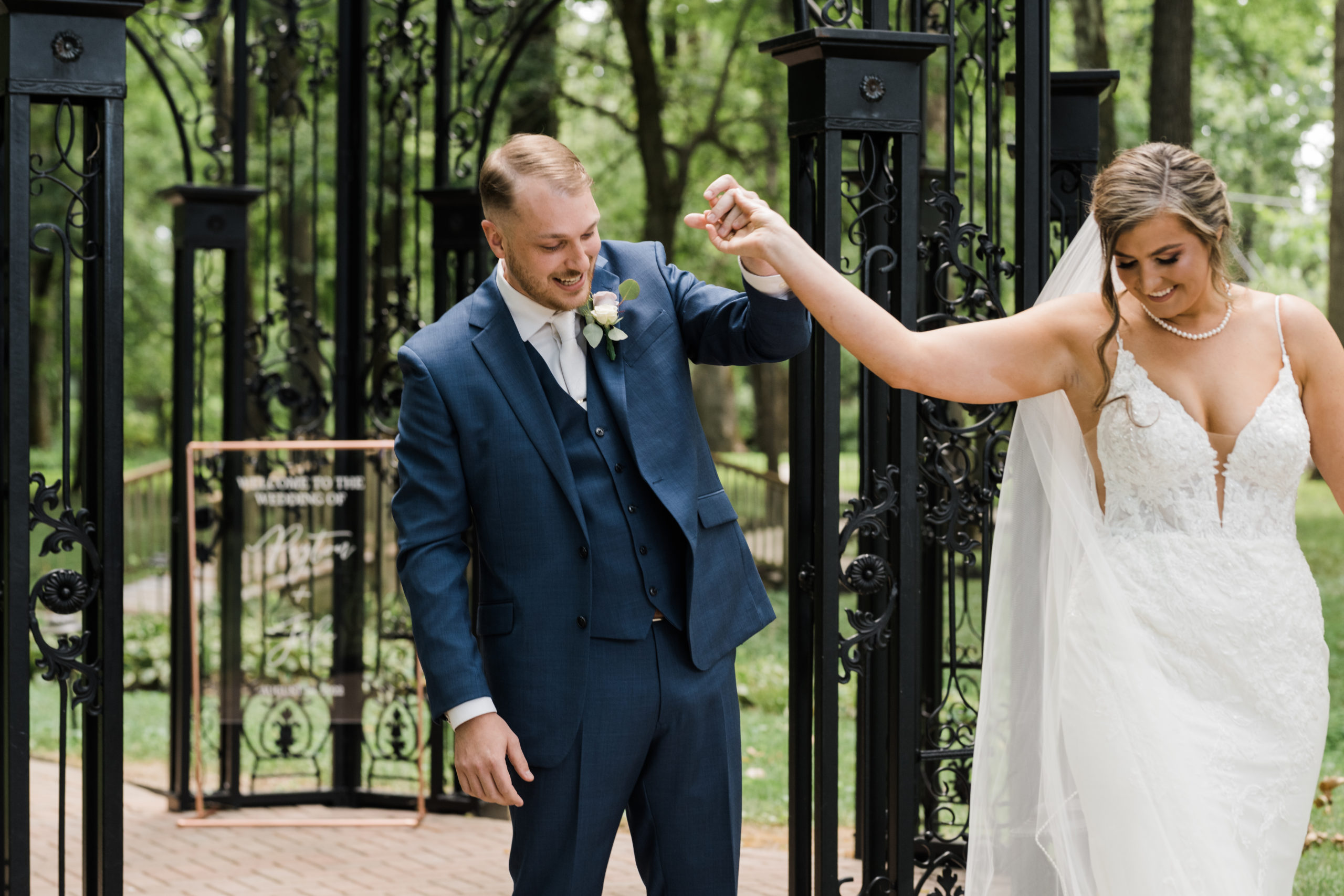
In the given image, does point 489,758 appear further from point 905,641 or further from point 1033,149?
point 1033,149

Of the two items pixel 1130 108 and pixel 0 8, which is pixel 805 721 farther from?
pixel 1130 108

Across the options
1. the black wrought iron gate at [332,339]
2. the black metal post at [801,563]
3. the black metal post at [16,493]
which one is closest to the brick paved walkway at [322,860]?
the black wrought iron gate at [332,339]

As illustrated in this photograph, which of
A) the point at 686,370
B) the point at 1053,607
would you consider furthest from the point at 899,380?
the point at 1053,607

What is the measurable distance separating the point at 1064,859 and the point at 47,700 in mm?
8749

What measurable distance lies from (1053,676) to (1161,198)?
1.10 metres

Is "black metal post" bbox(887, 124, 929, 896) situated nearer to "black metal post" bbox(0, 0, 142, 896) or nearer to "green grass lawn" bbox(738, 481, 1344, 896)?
"green grass lawn" bbox(738, 481, 1344, 896)

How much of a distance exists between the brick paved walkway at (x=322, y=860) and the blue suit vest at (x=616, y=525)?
8.56 ft

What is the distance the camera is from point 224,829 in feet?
19.9

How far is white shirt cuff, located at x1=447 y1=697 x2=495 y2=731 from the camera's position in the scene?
9.18 feet

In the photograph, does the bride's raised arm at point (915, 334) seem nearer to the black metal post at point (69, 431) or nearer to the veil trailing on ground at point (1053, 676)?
the veil trailing on ground at point (1053, 676)

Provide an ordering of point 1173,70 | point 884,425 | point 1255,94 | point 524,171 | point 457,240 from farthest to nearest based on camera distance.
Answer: point 1255,94 → point 1173,70 → point 457,240 → point 884,425 → point 524,171

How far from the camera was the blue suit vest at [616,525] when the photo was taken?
2.88m

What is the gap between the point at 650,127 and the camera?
12914 millimetres

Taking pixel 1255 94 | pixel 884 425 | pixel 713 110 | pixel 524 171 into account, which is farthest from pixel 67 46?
pixel 1255 94
